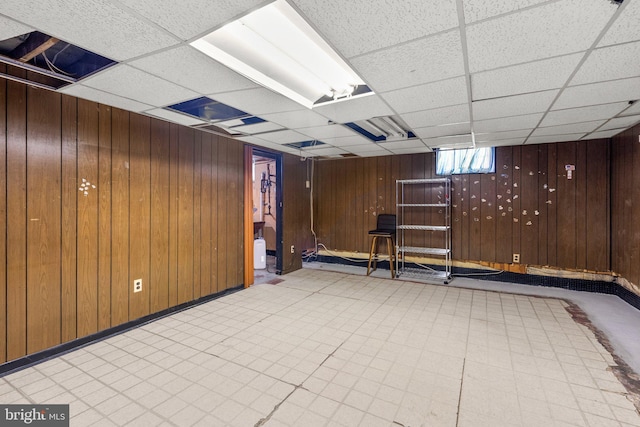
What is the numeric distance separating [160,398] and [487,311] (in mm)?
3343

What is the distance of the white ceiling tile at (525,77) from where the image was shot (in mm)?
1911

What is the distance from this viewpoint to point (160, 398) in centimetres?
187

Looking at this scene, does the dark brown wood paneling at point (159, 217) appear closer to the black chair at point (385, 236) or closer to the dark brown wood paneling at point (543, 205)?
the black chair at point (385, 236)

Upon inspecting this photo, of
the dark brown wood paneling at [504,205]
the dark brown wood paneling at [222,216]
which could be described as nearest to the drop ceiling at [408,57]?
the dark brown wood paneling at [222,216]

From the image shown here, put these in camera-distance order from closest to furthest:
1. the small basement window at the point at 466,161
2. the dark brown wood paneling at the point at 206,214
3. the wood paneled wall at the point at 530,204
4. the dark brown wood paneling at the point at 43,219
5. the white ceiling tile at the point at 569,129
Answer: the dark brown wood paneling at the point at 43,219, the white ceiling tile at the point at 569,129, the dark brown wood paneling at the point at 206,214, the wood paneled wall at the point at 530,204, the small basement window at the point at 466,161

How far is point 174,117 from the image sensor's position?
306 centimetres

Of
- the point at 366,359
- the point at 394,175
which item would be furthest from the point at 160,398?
the point at 394,175

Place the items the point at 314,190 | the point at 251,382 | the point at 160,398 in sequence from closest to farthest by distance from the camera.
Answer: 1. the point at 160,398
2. the point at 251,382
3. the point at 314,190

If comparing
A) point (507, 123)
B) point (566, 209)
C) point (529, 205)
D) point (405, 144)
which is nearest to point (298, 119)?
point (405, 144)

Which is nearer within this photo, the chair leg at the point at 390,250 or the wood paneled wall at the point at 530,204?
the wood paneled wall at the point at 530,204

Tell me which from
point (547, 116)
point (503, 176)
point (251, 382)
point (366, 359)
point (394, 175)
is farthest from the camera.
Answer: point (394, 175)

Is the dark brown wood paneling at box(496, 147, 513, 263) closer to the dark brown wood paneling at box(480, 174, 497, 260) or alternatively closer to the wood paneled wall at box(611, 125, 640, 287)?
the dark brown wood paneling at box(480, 174, 497, 260)

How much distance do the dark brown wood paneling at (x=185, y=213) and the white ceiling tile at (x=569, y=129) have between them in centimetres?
429

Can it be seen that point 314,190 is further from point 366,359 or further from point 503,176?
point 366,359
